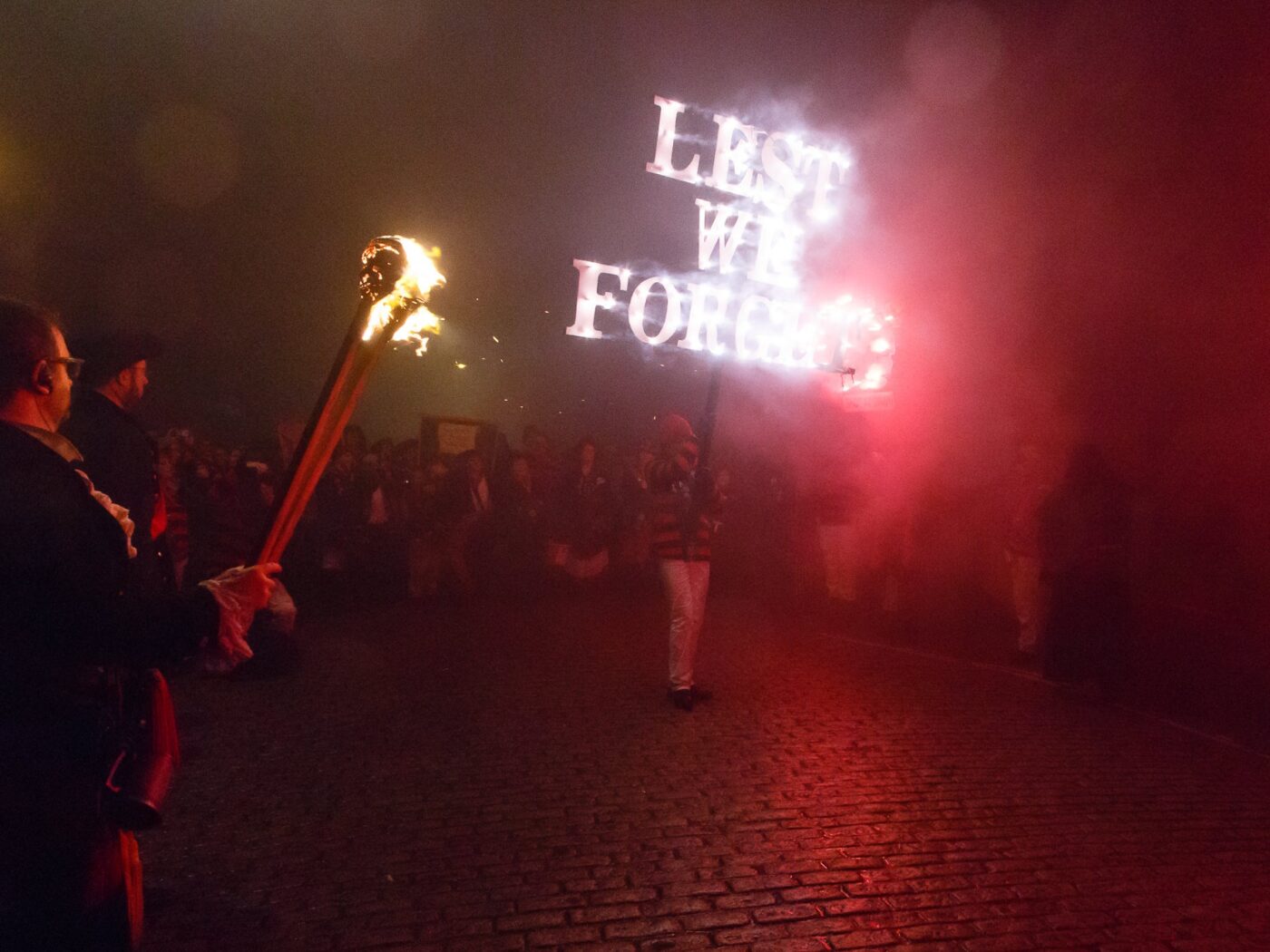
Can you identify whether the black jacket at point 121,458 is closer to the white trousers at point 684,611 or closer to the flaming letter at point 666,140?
the white trousers at point 684,611

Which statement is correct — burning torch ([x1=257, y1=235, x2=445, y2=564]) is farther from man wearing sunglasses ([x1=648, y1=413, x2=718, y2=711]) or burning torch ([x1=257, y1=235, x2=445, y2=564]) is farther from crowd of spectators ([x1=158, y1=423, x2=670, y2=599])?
crowd of spectators ([x1=158, y1=423, x2=670, y2=599])

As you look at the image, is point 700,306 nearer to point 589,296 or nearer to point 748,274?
point 748,274

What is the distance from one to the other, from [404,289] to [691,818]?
3.13 m

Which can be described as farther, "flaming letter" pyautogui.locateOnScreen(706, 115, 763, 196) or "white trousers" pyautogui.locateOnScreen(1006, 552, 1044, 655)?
"flaming letter" pyautogui.locateOnScreen(706, 115, 763, 196)

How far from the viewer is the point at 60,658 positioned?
5.65 ft

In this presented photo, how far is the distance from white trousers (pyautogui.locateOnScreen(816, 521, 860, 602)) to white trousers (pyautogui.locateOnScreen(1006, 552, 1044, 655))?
221 centimetres

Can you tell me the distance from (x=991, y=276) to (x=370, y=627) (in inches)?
318

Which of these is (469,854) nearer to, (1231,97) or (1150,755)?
(1150,755)

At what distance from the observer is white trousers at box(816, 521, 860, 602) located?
9789 mm

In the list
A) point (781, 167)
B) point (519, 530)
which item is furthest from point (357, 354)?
point (781, 167)

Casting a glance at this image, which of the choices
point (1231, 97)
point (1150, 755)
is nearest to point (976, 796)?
point (1150, 755)

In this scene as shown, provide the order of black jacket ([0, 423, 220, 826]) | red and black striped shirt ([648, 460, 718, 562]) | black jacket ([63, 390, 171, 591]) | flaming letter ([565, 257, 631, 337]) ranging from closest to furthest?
black jacket ([0, 423, 220, 826]) → black jacket ([63, 390, 171, 591]) → red and black striped shirt ([648, 460, 718, 562]) → flaming letter ([565, 257, 631, 337])

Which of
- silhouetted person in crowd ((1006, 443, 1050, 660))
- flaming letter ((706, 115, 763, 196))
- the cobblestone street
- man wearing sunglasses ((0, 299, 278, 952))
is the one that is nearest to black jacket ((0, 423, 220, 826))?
man wearing sunglasses ((0, 299, 278, 952))

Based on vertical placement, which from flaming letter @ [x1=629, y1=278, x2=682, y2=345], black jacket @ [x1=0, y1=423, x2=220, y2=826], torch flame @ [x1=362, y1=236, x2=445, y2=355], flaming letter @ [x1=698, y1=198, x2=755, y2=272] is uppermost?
flaming letter @ [x1=698, y1=198, x2=755, y2=272]
